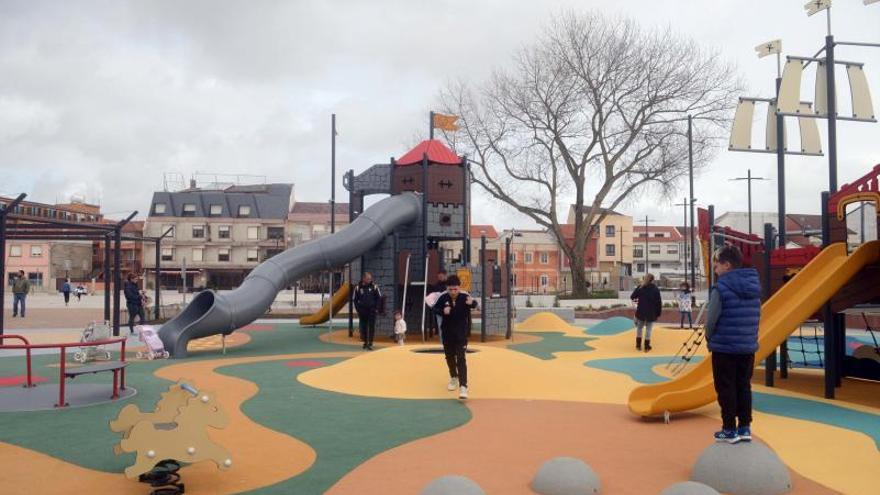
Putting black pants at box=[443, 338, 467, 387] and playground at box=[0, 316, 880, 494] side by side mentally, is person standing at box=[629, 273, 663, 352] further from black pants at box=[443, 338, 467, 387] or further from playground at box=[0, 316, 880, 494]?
black pants at box=[443, 338, 467, 387]

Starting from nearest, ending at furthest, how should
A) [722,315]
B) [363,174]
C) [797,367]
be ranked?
[722,315] < [797,367] < [363,174]

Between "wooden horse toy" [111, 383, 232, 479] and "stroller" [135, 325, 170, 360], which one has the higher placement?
"wooden horse toy" [111, 383, 232, 479]

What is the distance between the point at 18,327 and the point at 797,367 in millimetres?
24094

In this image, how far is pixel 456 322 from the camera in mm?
9680

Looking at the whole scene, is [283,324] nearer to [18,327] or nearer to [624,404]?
[18,327]

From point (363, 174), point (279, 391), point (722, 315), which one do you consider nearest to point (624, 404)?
point (722, 315)

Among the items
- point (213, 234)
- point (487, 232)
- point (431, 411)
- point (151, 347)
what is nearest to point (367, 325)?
point (151, 347)

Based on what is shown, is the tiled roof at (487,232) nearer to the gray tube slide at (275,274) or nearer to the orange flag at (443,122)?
the orange flag at (443,122)

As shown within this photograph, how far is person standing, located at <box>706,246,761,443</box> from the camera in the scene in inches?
255

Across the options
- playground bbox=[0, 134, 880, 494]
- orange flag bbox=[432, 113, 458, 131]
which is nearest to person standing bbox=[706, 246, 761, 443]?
playground bbox=[0, 134, 880, 494]

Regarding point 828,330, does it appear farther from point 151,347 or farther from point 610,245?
point 610,245

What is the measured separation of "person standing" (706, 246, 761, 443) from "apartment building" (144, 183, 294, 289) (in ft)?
223

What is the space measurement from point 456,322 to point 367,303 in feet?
23.0

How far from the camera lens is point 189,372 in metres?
13.1
